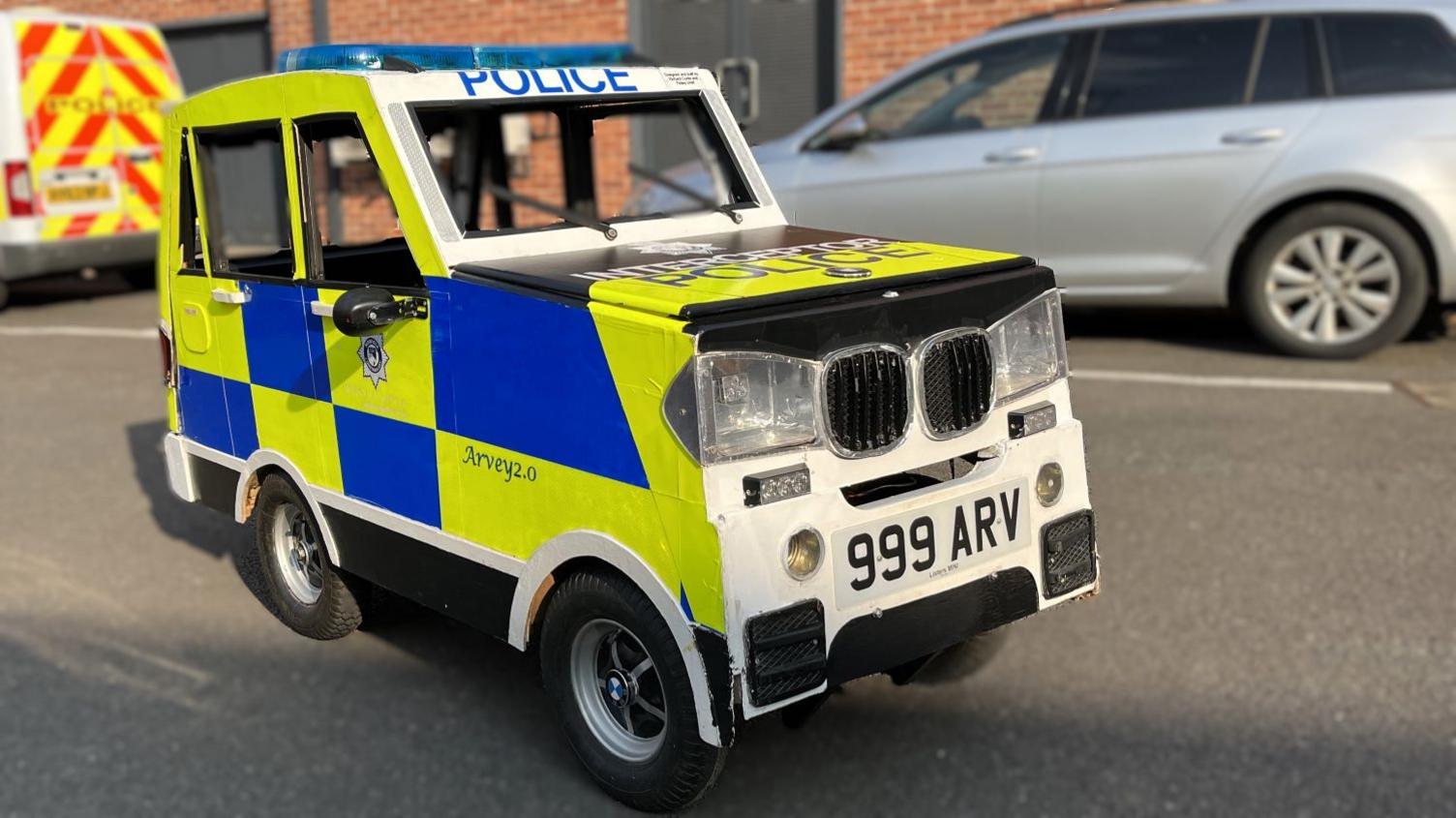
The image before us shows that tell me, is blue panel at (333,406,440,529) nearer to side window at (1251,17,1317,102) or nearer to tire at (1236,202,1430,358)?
tire at (1236,202,1430,358)

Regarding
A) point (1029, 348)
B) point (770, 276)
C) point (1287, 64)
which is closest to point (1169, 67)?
point (1287, 64)

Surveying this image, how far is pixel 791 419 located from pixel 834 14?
31.7ft

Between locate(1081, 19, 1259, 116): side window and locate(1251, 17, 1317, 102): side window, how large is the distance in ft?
0.29

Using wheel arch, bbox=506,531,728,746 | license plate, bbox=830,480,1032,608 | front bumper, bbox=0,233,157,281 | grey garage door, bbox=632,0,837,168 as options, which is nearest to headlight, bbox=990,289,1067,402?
license plate, bbox=830,480,1032,608

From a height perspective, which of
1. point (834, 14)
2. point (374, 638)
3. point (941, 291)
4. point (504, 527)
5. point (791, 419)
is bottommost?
point (374, 638)

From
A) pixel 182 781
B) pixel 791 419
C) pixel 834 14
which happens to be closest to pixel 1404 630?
pixel 791 419

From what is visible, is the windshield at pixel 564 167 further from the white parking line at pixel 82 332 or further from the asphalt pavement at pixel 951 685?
the white parking line at pixel 82 332

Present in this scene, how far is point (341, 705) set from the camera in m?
3.67

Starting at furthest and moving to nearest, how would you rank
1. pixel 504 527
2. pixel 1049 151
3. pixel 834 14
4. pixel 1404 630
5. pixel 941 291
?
pixel 834 14, pixel 1049 151, pixel 1404 630, pixel 504 527, pixel 941 291

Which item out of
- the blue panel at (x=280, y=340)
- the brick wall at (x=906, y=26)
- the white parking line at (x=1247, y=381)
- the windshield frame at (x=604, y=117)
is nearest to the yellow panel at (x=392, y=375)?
the blue panel at (x=280, y=340)

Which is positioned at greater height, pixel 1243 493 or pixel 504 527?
pixel 504 527

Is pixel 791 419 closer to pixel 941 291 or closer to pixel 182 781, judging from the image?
pixel 941 291

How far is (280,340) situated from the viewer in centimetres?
387

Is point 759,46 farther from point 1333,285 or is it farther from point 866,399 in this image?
point 866,399
